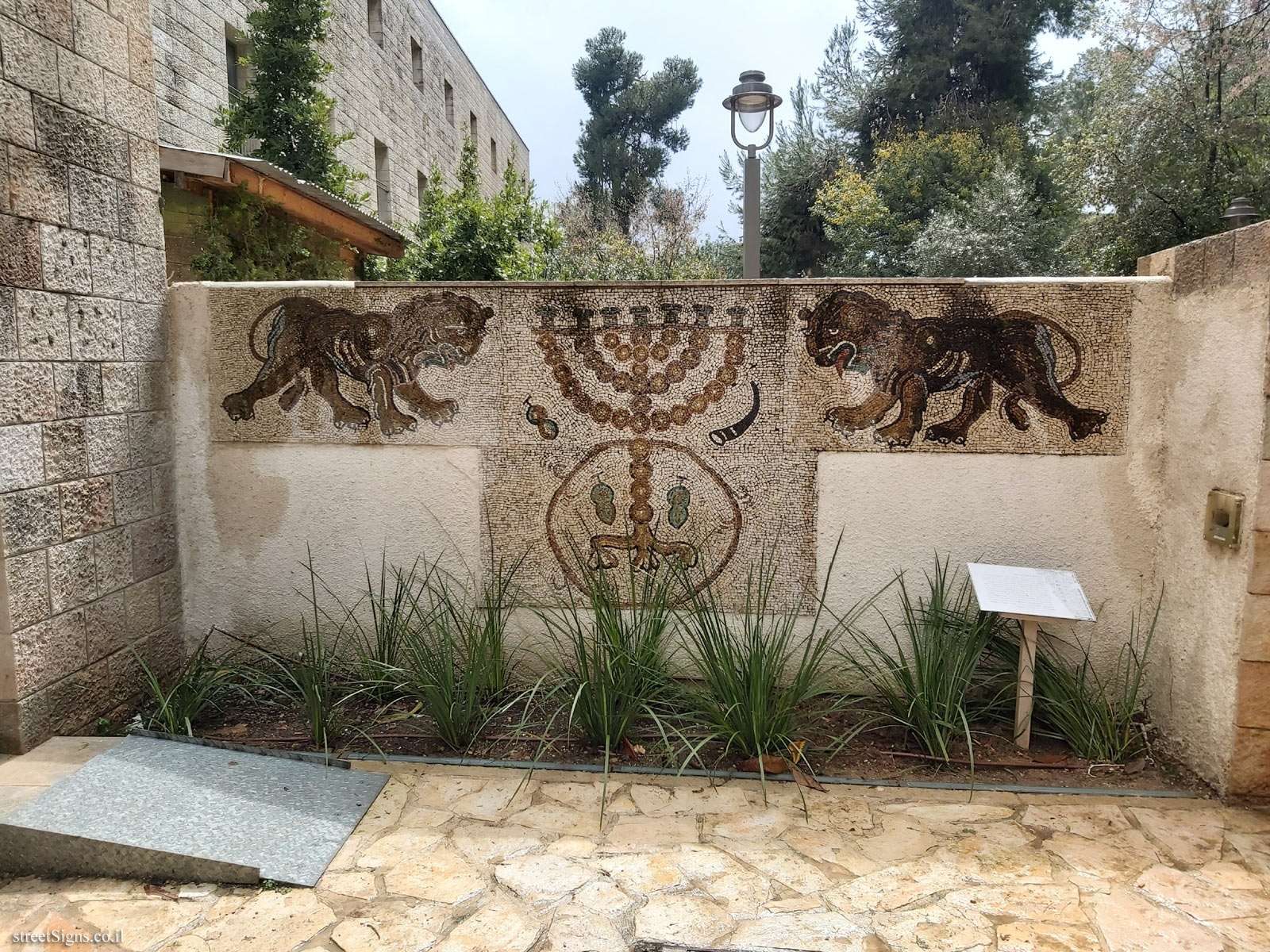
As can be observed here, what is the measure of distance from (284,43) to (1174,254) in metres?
7.89

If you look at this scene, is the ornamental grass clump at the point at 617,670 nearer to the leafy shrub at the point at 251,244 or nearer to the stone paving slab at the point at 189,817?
the stone paving slab at the point at 189,817

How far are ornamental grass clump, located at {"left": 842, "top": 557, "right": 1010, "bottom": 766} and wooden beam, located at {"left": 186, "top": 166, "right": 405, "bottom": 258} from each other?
3.58m

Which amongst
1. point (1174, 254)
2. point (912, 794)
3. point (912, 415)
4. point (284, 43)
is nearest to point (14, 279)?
point (912, 415)

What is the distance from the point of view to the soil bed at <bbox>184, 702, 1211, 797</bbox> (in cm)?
261

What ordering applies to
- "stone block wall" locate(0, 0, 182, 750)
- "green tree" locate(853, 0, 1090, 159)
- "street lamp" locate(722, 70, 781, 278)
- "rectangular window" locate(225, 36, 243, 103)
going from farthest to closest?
"green tree" locate(853, 0, 1090, 159), "rectangular window" locate(225, 36, 243, 103), "street lamp" locate(722, 70, 781, 278), "stone block wall" locate(0, 0, 182, 750)

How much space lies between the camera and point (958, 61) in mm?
17531

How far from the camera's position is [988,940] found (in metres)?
1.83

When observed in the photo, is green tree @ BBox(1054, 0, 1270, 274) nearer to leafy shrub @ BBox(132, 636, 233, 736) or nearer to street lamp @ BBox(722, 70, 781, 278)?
street lamp @ BBox(722, 70, 781, 278)

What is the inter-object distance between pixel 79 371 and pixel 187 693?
1.18m

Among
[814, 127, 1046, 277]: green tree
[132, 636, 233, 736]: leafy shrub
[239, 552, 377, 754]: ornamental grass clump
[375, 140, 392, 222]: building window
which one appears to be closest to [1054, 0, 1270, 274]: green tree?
[814, 127, 1046, 277]: green tree

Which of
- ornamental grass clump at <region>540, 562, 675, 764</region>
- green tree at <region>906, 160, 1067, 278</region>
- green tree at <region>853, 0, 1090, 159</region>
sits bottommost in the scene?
ornamental grass clump at <region>540, 562, 675, 764</region>

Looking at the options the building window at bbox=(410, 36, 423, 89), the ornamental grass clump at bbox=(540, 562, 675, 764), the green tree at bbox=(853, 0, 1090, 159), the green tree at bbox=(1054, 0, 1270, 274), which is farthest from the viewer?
the green tree at bbox=(853, 0, 1090, 159)

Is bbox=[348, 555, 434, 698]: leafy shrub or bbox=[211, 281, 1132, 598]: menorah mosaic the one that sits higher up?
bbox=[211, 281, 1132, 598]: menorah mosaic

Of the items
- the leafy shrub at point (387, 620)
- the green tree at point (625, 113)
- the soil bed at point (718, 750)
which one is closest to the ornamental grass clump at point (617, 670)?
the soil bed at point (718, 750)
